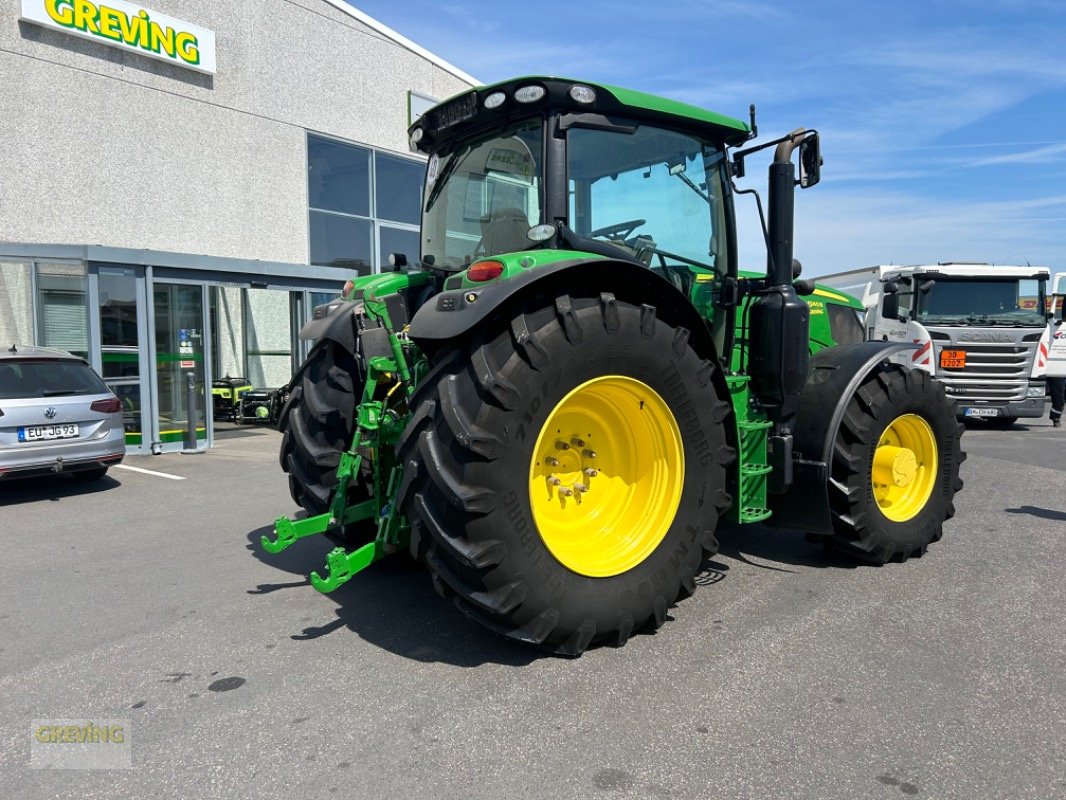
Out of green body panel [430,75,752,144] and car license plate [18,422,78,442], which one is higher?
green body panel [430,75,752,144]

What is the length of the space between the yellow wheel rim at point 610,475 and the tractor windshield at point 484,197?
0.94m

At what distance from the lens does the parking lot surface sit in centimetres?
255

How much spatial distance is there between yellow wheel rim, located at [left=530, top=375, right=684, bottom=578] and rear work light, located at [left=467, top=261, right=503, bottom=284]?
0.64 metres

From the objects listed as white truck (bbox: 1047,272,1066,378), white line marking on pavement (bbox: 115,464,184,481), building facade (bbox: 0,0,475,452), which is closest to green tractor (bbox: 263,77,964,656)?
white line marking on pavement (bbox: 115,464,184,481)

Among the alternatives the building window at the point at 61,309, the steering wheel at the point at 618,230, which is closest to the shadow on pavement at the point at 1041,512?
the steering wheel at the point at 618,230

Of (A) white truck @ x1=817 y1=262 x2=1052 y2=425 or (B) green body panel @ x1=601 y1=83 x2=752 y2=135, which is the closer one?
(B) green body panel @ x1=601 y1=83 x2=752 y2=135

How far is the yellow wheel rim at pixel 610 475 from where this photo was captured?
142 inches

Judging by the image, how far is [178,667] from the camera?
3436 mm

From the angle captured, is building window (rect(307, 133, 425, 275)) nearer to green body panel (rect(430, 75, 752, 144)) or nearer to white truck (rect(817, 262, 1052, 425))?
white truck (rect(817, 262, 1052, 425))

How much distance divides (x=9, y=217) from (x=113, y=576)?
8.09m

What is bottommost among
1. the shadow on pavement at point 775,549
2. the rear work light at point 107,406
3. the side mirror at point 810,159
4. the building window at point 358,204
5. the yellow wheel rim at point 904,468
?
the shadow on pavement at point 775,549

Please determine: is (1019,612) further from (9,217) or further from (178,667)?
(9,217)

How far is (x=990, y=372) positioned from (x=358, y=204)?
1157 cm

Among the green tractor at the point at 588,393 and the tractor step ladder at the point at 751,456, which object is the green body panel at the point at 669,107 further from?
the tractor step ladder at the point at 751,456
